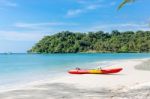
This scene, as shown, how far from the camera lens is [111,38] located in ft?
500

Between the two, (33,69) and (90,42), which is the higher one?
(90,42)

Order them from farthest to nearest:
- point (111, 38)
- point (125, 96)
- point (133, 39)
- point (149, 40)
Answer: point (111, 38) → point (133, 39) → point (149, 40) → point (125, 96)

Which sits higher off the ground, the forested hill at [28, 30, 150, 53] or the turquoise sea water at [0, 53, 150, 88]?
the forested hill at [28, 30, 150, 53]

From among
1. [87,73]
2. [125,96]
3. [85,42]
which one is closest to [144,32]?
[85,42]

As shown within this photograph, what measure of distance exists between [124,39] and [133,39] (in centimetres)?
586

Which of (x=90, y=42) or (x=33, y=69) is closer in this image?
(x=33, y=69)

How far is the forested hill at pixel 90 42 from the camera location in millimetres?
Answer: 145750

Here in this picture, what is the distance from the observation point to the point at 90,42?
156625 mm

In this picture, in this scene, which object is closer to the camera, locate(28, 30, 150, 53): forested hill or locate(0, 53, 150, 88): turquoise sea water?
locate(0, 53, 150, 88): turquoise sea water

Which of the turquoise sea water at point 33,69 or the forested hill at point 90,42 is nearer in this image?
the turquoise sea water at point 33,69

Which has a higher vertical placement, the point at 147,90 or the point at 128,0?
the point at 128,0

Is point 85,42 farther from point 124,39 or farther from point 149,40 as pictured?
point 149,40

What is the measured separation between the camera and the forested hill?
5738 inches

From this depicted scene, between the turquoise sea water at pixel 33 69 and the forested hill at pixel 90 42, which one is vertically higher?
the forested hill at pixel 90 42
